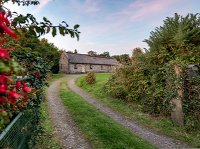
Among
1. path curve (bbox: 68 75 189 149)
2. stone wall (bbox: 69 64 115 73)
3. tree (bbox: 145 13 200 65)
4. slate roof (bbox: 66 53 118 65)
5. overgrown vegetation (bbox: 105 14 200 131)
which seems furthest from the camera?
slate roof (bbox: 66 53 118 65)

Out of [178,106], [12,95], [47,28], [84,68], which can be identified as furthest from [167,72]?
[84,68]

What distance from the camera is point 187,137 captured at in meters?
10.4

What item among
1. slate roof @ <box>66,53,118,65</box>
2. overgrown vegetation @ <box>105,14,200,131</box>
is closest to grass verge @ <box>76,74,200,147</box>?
overgrown vegetation @ <box>105,14,200,131</box>

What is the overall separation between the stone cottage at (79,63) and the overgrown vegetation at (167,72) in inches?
1651

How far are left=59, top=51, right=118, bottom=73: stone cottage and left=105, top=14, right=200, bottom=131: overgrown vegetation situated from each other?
138ft

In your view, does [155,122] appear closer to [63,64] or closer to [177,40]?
[177,40]

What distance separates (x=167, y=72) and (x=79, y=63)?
51.7m

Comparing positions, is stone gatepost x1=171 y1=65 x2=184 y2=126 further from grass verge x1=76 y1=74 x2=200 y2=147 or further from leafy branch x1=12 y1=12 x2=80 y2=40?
leafy branch x1=12 y1=12 x2=80 y2=40

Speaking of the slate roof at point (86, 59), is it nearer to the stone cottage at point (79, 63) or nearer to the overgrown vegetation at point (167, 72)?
the stone cottage at point (79, 63)

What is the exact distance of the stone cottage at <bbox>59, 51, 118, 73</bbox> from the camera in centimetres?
6203

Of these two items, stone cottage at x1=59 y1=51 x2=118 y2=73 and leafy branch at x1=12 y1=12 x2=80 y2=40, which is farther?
stone cottage at x1=59 y1=51 x2=118 y2=73

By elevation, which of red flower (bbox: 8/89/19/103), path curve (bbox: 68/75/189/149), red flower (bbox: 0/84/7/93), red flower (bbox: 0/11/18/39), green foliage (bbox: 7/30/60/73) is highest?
green foliage (bbox: 7/30/60/73)

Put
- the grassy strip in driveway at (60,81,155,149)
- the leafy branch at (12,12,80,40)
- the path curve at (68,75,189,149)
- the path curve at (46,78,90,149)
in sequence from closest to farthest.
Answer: the leafy branch at (12,12,80,40), the grassy strip in driveway at (60,81,155,149), the path curve at (46,78,90,149), the path curve at (68,75,189,149)

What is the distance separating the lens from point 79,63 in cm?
6425
